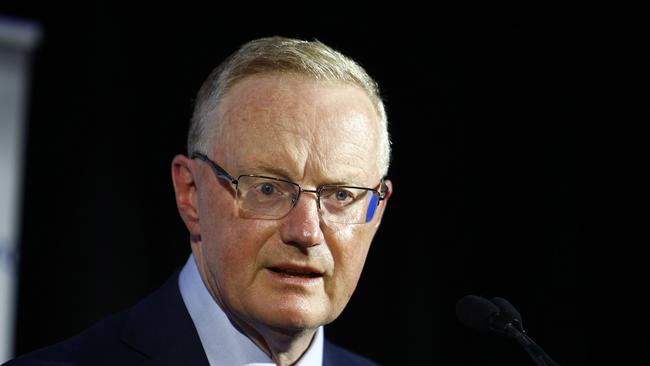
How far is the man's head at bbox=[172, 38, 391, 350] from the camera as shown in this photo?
1.67 meters

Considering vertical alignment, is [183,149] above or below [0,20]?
below

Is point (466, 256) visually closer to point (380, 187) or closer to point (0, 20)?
point (380, 187)

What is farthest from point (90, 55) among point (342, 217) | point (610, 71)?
point (610, 71)

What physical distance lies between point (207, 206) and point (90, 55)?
6.09ft

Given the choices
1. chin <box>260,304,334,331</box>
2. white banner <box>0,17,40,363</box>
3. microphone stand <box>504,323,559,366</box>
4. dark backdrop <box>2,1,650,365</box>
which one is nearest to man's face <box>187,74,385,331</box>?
chin <box>260,304,334,331</box>

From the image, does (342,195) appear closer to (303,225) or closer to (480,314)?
(303,225)

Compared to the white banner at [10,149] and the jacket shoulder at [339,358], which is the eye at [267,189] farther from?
the white banner at [10,149]

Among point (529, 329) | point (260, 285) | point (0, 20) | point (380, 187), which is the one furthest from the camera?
point (529, 329)

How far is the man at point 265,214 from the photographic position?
5.51 feet

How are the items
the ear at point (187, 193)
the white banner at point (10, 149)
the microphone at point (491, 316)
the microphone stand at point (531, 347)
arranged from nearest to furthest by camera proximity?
1. the microphone stand at point (531, 347)
2. the microphone at point (491, 316)
3. the ear at point (187, 193)
4. the white banner at point (10, 149)

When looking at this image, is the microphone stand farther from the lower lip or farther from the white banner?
the white banner

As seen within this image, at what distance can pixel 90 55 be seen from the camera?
3.33 metres

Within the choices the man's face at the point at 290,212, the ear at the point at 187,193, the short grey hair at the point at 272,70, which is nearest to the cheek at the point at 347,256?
the man's face at the point at 290,212

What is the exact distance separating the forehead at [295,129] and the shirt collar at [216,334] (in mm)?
370
